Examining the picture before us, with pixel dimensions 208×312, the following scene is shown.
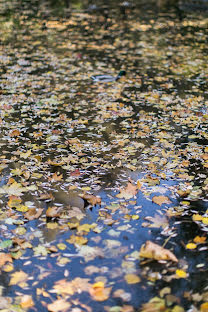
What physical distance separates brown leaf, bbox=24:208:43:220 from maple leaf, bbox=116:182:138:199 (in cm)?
84

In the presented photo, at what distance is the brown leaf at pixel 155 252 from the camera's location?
2746mm

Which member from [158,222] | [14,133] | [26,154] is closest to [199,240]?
[158,222]

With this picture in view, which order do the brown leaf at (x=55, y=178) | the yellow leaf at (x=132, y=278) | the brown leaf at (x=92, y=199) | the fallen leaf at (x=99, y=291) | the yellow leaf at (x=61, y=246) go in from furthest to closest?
the brown leaf at (x=55, y=178), the brown leaf at (x=92, y=199), the yellow leaf at (x=61, y=246), the yellow leaf at (x=132, y=278), the fallen leaf at (x=99, y=291)

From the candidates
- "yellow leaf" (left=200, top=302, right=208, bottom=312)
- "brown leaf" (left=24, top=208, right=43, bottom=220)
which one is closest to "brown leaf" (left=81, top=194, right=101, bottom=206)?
"brown leaf" (left=24, top=208, right=43, bottom=220)

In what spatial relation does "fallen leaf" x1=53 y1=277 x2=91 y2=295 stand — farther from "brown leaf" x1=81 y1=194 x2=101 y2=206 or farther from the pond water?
"brown leaf" x1=81 y1=194 x2=101 y2=206

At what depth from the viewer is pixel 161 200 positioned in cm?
349

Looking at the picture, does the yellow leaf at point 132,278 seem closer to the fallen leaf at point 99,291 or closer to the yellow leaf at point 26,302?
the fallen leaf at point 99,291

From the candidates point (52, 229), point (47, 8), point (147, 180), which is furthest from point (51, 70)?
point (47, 8)

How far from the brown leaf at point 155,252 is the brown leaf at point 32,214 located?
1.06 m

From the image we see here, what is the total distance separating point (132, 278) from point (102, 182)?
→ 1404 millimetres

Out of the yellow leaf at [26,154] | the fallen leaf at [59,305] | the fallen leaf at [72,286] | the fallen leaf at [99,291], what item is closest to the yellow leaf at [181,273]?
the fallen leaf at [99,291]

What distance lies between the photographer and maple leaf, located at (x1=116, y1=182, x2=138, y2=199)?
3.59 metres

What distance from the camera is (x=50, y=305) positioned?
2.38 m

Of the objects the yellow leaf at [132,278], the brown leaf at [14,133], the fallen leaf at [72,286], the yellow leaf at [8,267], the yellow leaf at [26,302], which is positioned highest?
the brown leaf at [14,133]
